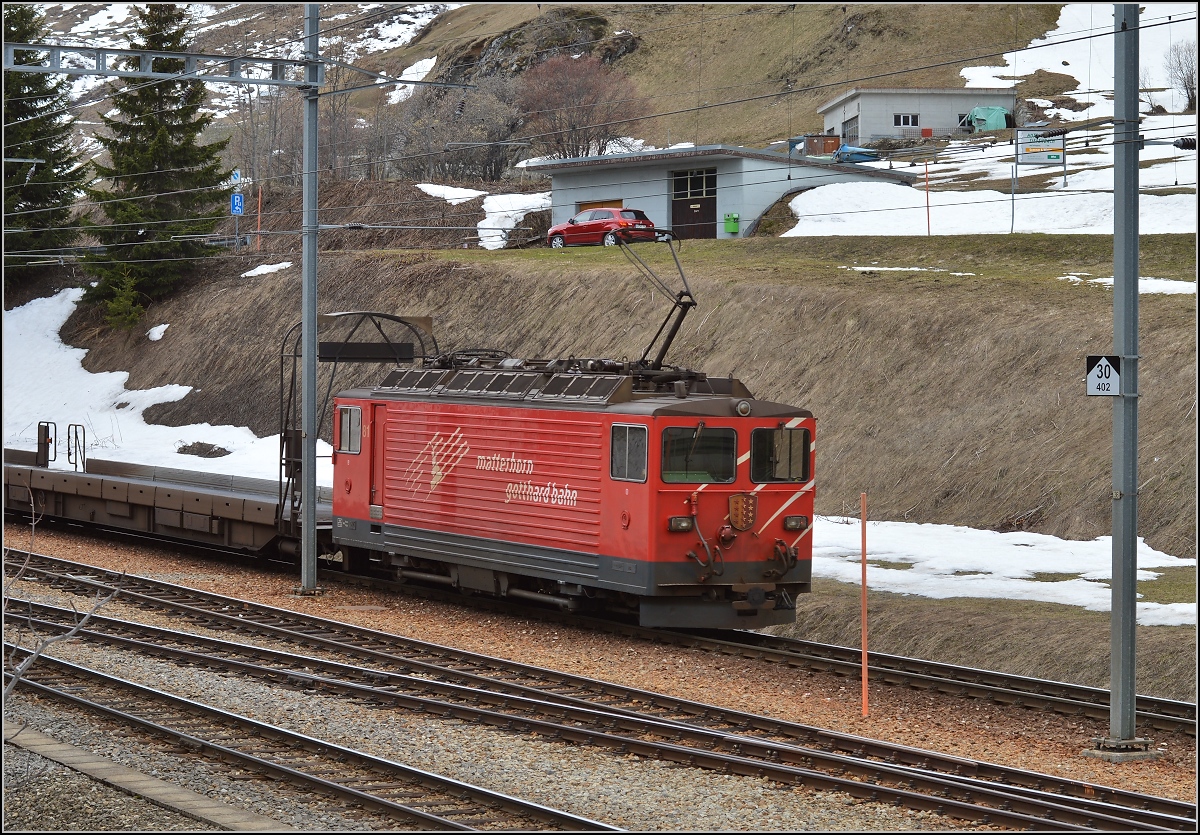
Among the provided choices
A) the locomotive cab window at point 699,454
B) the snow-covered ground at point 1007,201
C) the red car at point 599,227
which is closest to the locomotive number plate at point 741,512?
the locomotive cab window at point 699,454

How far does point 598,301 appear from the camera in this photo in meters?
33.5

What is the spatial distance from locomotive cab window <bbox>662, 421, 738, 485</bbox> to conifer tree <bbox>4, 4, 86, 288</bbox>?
38585 millimetres

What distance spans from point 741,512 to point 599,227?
2680cm

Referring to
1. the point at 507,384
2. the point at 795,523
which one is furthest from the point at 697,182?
the point at 795,523

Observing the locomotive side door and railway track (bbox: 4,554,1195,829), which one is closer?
railway track (bbox: 4,554,1195,829)

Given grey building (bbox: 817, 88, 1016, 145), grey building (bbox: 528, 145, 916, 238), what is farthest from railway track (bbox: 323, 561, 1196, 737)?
grey building (bbox: 817, 88, 1016, 145)

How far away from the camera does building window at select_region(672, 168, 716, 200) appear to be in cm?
4247

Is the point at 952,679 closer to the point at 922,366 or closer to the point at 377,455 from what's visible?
the point at 377,455

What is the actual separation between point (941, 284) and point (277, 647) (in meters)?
17.7

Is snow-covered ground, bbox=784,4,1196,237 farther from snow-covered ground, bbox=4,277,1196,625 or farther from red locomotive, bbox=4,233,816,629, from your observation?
red locomotive, bbox=4,233,816,629

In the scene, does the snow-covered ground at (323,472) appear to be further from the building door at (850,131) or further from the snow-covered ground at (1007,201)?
the building door at (850,131)

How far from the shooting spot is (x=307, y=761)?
10281 millimetres

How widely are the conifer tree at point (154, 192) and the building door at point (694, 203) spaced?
1623 cm

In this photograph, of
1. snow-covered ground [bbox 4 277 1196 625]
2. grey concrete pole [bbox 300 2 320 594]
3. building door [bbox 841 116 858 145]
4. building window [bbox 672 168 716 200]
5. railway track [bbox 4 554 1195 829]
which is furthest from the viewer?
building door [bbox 841 116 858 145]
